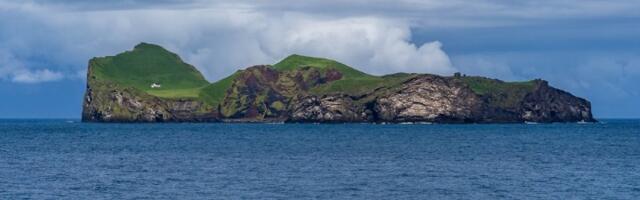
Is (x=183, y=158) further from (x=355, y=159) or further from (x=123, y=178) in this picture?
(x=123, y=178)

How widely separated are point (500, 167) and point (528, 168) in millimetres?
3180

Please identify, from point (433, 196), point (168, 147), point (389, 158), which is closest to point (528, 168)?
point (389, 158)

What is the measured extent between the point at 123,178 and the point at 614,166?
178 feet

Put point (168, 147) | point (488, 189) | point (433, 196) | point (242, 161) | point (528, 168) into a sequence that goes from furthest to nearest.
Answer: point (168, 147) → point (242, 161) → point (528, 168) → point (488, 189) → point (433, 196)

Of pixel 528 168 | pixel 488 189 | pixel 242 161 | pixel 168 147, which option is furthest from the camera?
pixel 168 147

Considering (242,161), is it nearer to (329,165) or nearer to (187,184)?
(329,165)

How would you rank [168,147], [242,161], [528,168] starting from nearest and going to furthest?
[528,168], [242,161], [168,147]

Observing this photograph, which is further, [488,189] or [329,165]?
[329,165]

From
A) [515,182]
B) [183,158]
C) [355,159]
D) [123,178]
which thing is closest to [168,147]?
[183,158]

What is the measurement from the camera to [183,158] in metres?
122

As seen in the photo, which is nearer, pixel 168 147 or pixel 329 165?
pixel 329 165

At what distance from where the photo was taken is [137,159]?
11988 cm

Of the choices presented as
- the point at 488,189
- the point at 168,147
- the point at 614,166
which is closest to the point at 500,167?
the point at 614,166

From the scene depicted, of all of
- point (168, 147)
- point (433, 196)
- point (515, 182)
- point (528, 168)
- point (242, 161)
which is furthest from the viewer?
point (168, 147)
